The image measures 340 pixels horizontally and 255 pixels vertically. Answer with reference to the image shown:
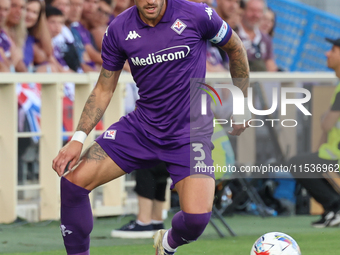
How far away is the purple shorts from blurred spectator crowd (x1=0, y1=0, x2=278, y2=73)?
3.56 meters

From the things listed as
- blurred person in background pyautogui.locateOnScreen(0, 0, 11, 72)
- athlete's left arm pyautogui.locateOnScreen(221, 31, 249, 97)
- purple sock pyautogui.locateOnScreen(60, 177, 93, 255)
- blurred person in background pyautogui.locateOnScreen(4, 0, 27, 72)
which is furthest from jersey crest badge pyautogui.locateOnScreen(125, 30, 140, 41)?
blurred person in background pyautogui.locateOnScreen(4, 0, 27, 72)

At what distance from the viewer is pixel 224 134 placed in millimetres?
6941

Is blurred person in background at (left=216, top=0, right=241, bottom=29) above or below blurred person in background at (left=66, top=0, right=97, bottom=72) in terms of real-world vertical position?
above

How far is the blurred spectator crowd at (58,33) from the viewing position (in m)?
7.95

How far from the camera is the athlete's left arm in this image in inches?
188

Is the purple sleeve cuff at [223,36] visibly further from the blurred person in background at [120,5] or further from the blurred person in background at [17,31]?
the blurred person in background at [120,5]

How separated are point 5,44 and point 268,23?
18.8 feet

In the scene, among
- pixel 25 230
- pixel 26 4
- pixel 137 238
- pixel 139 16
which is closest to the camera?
pixel 139 16

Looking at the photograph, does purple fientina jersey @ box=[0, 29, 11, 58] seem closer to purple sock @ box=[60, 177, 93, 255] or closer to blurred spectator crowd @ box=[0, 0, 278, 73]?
blurred spectator crowd @ box=[0, 0, 278, 73]

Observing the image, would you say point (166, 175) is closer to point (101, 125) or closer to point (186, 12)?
point (101, 125)

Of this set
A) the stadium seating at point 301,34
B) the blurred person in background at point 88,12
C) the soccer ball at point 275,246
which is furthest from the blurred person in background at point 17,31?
the stadium seating at point 301,34

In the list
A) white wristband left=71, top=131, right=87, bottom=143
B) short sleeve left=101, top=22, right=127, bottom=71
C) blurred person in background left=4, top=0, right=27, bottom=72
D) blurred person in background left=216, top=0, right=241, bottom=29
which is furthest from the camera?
blurred person in background left=216, top=0, right=241, bottom=29

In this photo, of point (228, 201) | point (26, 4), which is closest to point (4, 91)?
point (26, 4)

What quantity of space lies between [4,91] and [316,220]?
158 inches
